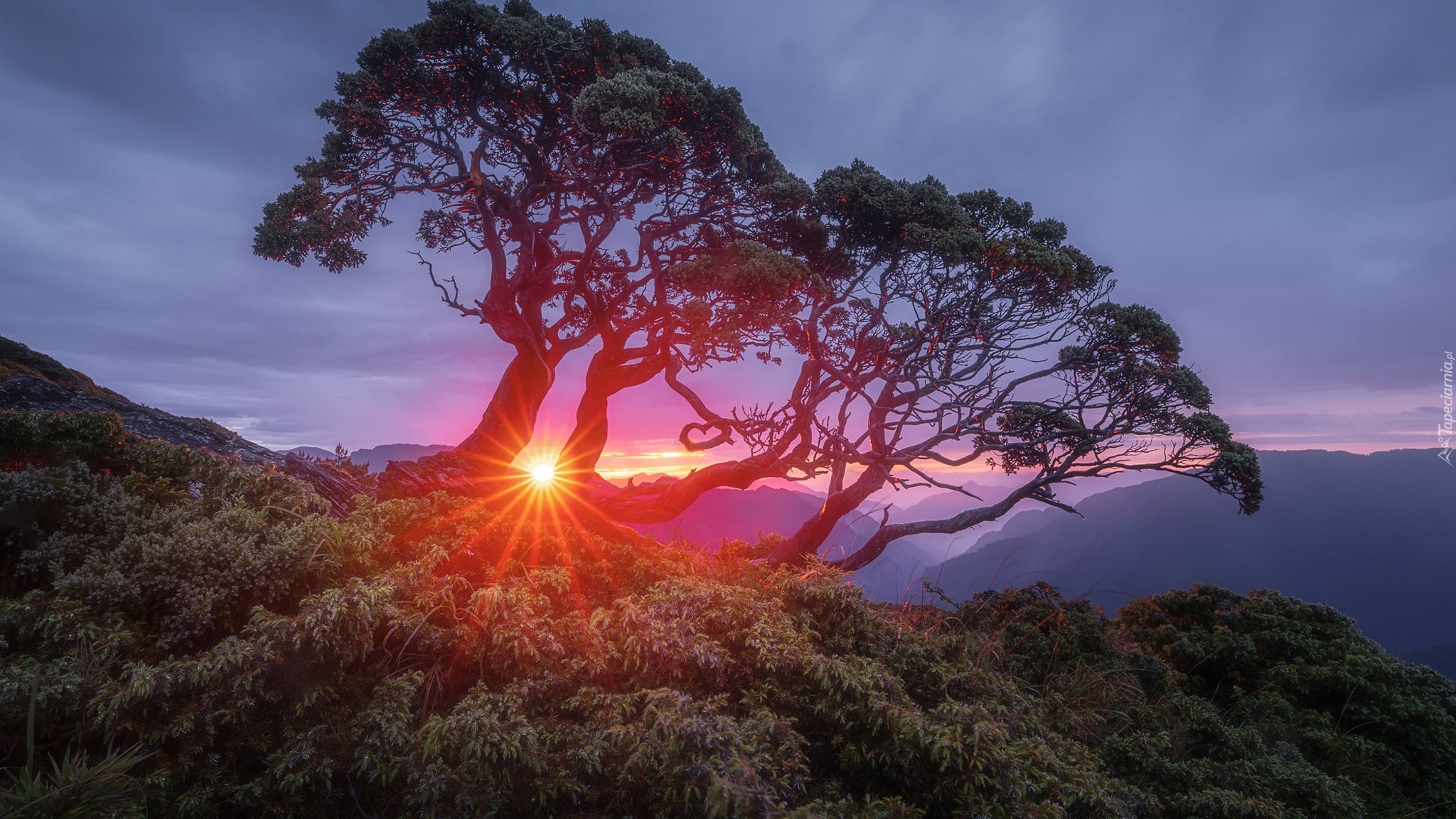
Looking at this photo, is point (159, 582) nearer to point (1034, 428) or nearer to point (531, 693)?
point (531, 693)

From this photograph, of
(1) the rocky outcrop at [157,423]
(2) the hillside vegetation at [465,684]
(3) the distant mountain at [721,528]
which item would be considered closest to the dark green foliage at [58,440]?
(2) the hillside vegetation at [465,684]

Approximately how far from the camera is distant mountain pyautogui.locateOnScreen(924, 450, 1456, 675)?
12362 centimetres

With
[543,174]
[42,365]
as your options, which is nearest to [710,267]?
[543,174]

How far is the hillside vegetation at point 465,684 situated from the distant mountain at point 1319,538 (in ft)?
433

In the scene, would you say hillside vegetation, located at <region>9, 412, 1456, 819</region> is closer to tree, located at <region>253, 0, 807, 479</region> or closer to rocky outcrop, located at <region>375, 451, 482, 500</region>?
rocky outcrop, located at <region>375, 451, 482, 500</region>

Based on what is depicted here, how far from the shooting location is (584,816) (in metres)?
1.71

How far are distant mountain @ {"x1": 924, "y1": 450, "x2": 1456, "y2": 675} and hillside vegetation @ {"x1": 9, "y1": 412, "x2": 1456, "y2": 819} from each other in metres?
132

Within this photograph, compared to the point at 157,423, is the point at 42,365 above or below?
above

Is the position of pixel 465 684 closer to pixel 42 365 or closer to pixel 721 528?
pixel 721 528

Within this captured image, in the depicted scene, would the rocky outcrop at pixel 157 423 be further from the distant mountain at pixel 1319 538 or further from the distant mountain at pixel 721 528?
the distant mountain at pixel 1319 538

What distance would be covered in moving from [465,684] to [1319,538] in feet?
694

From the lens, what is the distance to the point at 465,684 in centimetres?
222

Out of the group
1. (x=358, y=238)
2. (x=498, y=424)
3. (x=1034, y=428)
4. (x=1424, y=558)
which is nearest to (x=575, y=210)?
(x=358, y=238)

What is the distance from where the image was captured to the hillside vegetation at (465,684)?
5.59 ft
